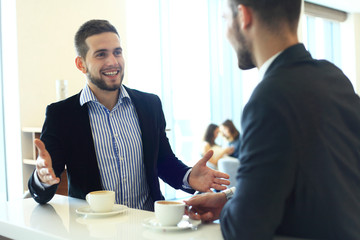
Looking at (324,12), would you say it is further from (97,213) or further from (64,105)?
(97,213)

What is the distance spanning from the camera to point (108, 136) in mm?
2104

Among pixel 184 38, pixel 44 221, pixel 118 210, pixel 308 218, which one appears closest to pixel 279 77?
pixel 308 218

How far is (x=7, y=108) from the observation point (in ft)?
14.4

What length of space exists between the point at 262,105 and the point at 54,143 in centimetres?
127

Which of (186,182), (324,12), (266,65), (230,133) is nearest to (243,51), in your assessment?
(266,65)

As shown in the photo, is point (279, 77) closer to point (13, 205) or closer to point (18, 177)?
point (13, 205)

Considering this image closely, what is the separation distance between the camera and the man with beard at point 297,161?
37.7 inches

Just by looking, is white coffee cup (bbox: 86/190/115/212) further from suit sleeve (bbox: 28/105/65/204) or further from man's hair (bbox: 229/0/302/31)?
man's hair (bbox: 229/0/302/31)

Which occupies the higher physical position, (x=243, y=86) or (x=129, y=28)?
(x=129, y=28)

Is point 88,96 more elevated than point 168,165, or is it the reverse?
point 88,96

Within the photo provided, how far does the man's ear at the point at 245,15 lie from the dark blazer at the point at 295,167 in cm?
19

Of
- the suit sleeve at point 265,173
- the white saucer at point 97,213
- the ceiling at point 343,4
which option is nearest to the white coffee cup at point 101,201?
the white saucer at point 97,213

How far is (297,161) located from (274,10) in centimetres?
41

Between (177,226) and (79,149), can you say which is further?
(79,149)
